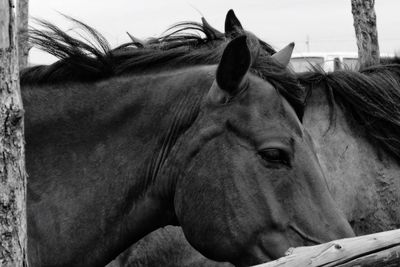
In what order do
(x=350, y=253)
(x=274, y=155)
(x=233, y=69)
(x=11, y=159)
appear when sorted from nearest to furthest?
1. (x=11, y=159)
2. (x=350, y=253)
3. (x=274, y=155)
4. (x=233, y=69)

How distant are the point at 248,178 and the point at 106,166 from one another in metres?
0.73

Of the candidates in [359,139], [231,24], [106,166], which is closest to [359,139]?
[359,139]

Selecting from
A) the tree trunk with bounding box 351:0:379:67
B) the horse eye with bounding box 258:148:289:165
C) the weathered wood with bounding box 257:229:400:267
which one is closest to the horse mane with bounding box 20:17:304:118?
the horse eye with bounding box 258:148:289:165

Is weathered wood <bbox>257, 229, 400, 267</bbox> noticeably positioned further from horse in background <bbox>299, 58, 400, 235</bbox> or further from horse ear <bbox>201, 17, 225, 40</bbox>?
horse in background <bbox>299, 58, 400, 235</bbox>

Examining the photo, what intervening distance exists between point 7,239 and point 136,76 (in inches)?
59.2

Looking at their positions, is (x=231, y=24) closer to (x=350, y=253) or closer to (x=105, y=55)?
(x=105, y=55)

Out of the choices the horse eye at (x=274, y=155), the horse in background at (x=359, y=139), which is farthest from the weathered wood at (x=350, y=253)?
the horse in background at (x=359, y=139)

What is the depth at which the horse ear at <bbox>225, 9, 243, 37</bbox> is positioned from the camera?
436 centimetres

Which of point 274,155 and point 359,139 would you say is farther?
point 359,139

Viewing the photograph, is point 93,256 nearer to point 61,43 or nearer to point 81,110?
point 81,110

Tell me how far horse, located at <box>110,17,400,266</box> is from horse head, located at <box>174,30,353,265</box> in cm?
196

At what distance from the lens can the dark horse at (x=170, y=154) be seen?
12.2 feet

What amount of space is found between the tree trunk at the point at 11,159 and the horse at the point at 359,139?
3.24 m

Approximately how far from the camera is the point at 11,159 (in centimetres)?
283
